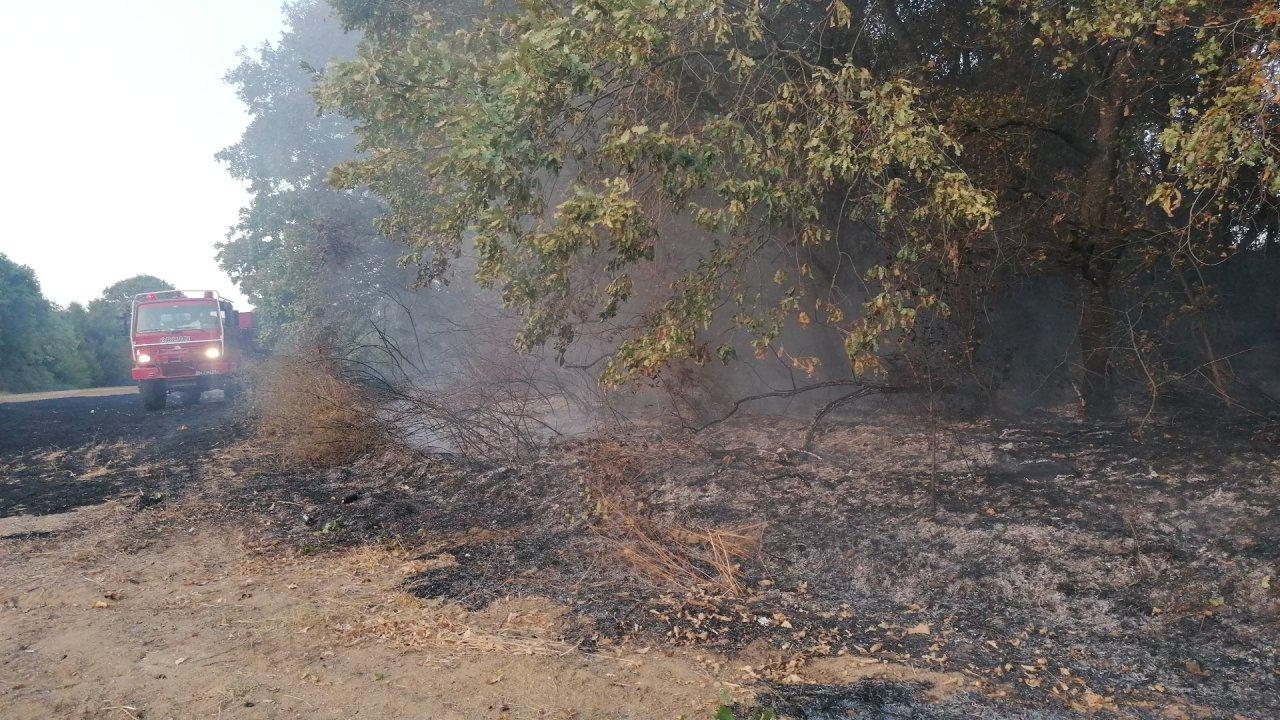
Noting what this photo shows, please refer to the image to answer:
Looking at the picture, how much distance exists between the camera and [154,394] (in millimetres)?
19047

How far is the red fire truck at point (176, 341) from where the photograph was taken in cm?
1873

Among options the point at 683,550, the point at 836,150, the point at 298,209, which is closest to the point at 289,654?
the point at 683,550

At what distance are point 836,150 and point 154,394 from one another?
57.6 feet

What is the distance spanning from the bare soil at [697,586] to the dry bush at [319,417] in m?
1.11

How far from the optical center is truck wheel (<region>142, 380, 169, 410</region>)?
62.2 ft

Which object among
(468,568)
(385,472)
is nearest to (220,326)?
(385,472)

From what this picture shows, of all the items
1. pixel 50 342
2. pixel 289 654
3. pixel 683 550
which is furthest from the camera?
pixel 50 342

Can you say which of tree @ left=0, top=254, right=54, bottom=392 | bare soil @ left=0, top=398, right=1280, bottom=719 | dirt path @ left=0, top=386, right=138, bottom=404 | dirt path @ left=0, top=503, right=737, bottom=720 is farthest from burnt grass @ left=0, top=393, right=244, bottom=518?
tree @ left=0, top=254, right=54, bottom=392

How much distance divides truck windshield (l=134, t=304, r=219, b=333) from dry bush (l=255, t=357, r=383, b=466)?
8932 mm

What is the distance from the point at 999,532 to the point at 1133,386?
5.51 metres

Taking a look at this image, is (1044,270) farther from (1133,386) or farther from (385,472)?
(385,472)

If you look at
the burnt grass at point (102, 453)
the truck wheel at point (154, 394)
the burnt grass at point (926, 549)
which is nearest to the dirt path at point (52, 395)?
the burnt grass at point (102, 453)

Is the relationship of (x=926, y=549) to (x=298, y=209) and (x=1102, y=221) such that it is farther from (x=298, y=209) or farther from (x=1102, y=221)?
(x=298, y=209)

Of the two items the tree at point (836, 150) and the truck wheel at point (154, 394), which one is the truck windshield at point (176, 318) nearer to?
the truck wheel at point (154, 394)
